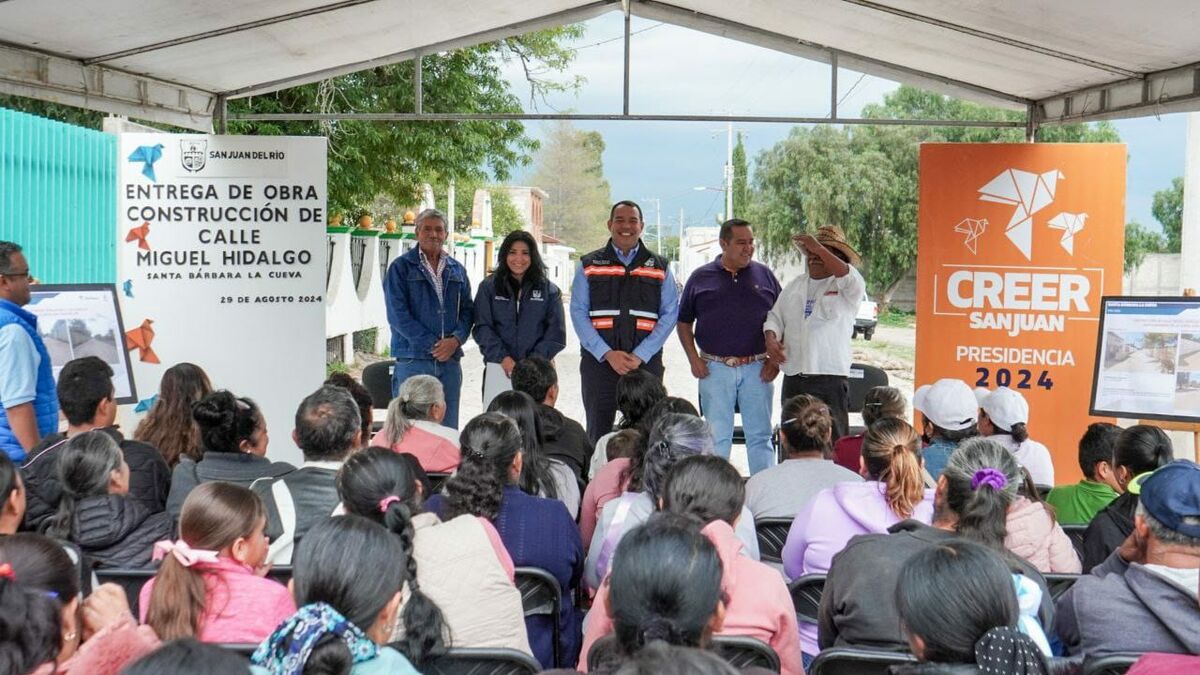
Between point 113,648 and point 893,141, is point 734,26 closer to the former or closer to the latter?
point 113,648

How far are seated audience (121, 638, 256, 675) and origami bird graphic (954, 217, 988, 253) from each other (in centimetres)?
620

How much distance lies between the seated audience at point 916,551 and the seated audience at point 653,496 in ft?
1.67

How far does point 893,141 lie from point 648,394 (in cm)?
3431

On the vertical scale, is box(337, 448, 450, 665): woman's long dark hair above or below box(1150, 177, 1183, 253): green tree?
below

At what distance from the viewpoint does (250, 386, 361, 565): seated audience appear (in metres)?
3.20

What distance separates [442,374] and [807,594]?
13.0 feet

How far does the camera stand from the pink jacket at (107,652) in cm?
190

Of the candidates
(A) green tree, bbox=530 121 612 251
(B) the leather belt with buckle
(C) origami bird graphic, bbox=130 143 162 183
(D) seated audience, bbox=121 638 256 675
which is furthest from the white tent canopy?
(A) green tree, bbox=530 121 612 251

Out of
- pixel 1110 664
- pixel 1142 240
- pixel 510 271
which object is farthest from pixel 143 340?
pixel 1142 240

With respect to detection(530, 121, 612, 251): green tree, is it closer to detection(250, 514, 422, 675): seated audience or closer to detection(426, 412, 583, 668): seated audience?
detection(426, 412, 583, 668): seated audience

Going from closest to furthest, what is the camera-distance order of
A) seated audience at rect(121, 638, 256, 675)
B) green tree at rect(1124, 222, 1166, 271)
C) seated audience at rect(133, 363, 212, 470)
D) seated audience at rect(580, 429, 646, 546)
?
seated audience at rect(121, 638, 256, 675) < seated audience at rect(580, 429, 646, 546) < seated audience at rect(133, 363, 212, 470) < green tree at rect(1124, 222, 1166, 271)

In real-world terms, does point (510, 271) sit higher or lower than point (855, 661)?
higher

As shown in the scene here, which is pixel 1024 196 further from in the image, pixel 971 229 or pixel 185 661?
pixel 185 661

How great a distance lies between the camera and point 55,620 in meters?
1.80
